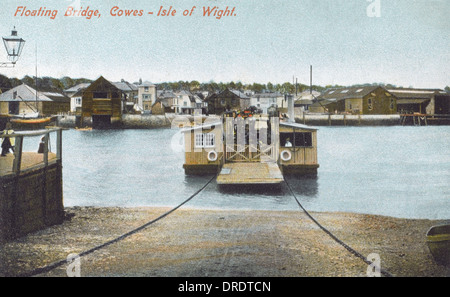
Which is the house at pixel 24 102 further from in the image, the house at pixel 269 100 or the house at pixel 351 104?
the house at pixel 351 104

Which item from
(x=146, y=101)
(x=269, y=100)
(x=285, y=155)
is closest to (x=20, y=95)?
(x=285, y=155)

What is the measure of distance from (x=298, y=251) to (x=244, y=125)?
9135 millimetres

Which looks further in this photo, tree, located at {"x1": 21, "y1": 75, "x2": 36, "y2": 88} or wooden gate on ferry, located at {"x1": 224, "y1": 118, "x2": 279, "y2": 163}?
wooden gate on ferry, located at {"x1": 224, "y1": 118, "x2": 279, "y2": 163}

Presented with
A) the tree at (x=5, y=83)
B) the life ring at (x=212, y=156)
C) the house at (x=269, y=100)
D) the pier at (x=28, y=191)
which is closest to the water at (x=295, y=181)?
the life ring at (x=212, y=156)

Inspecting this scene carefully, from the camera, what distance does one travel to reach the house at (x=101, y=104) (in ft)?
33.8

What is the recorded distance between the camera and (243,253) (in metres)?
5.45

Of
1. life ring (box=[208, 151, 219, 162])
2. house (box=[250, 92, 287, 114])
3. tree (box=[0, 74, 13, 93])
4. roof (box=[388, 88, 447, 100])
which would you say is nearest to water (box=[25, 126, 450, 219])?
life ring (box=[208, 151, 219, 162])

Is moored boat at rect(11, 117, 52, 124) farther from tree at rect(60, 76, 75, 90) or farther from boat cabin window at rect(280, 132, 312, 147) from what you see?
boat cabin window at rect(280, 132, 312, 147)

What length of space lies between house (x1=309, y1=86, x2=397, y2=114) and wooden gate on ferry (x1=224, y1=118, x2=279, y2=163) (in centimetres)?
886

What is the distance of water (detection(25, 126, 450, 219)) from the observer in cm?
1177

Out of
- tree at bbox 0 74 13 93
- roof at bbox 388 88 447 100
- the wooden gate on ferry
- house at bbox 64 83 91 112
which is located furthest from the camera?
the wooden gate on ferry

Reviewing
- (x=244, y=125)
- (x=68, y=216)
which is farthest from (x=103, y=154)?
(x=68, y=216)

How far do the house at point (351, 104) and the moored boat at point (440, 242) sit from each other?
1625cm

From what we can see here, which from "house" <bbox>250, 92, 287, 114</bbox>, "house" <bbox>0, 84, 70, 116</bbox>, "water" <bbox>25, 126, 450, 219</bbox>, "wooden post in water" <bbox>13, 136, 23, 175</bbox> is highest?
"house" <bbox>250, 92, 287, 114</bbox>
